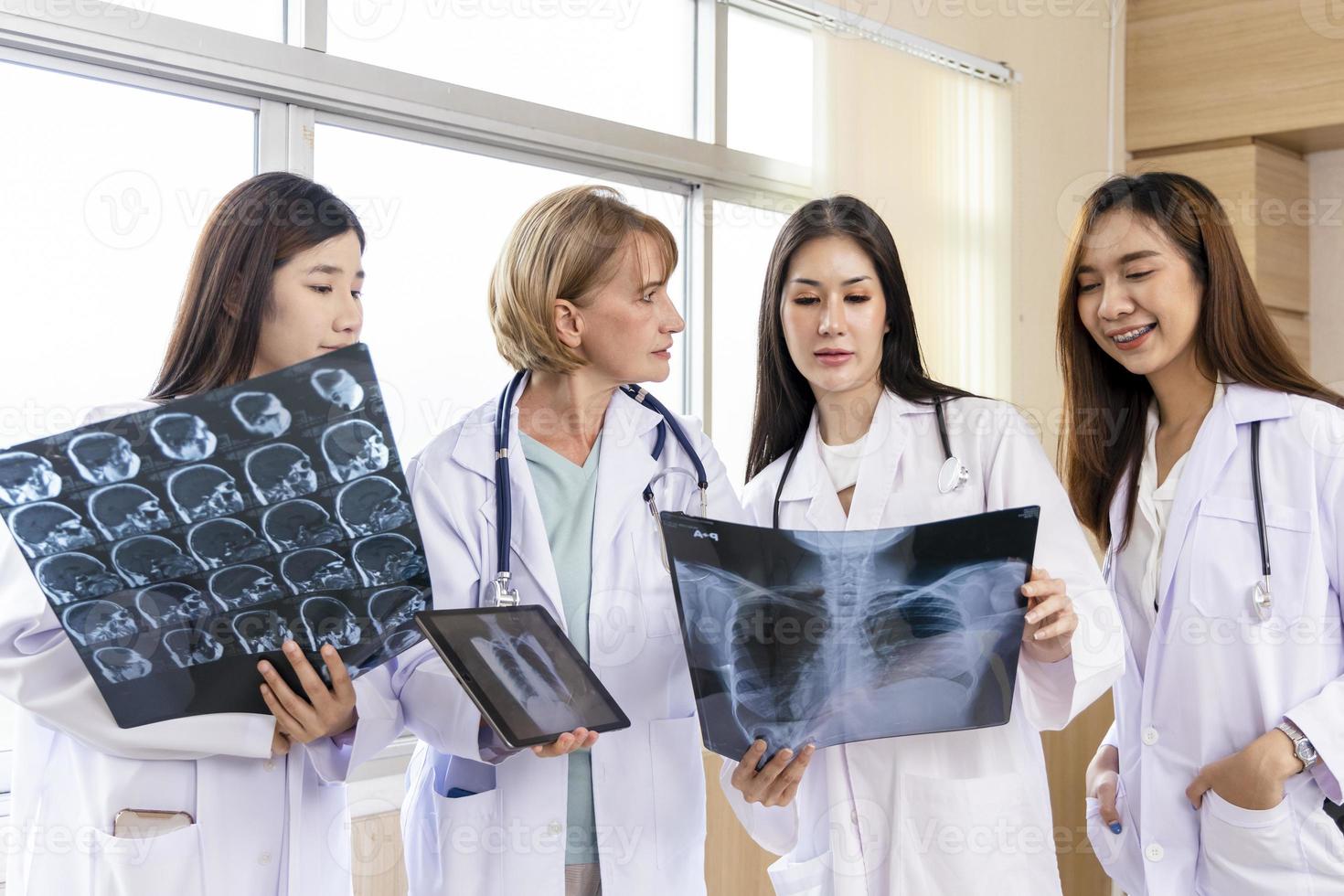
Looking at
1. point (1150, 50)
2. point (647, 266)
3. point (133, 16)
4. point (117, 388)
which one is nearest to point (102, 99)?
point (133, 16)

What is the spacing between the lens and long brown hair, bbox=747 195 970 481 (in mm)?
1694

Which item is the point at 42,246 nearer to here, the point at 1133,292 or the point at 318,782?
the point at 318,782

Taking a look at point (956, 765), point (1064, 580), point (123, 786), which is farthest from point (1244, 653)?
point (123, 786)

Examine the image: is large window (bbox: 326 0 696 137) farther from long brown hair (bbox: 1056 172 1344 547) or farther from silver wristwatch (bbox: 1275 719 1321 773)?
silver wristwatch (bbox: 1275 719 1321 773)

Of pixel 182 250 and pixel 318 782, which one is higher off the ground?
pixel 182 250

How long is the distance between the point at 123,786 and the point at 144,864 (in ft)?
0.30

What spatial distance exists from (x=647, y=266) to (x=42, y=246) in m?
1.19

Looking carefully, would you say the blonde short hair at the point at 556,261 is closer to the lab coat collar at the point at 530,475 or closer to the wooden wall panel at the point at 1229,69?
the lab coat collar at the point at 530,475

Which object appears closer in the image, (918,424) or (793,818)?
(793,818)

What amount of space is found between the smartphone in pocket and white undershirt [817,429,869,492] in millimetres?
983

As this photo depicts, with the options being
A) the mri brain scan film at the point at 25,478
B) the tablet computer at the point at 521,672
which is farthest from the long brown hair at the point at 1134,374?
the mri brain scan film at the point at 25,478

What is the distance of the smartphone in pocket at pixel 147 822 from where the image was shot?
1.26 meters

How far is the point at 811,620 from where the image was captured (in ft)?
4.23

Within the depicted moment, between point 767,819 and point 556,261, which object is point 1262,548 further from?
point 556,261
